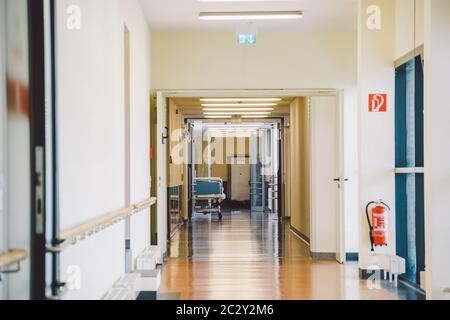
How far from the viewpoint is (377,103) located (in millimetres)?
6344

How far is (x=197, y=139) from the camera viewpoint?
19484 millimetres

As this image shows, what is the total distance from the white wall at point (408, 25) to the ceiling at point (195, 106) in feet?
13.1

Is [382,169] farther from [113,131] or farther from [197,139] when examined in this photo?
[197,139]

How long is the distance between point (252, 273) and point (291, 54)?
3.13m

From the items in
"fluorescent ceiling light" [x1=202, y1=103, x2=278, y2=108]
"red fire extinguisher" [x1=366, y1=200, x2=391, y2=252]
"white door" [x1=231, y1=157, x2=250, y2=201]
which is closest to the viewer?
"red fire extinguisher" [x1=366, y1=200, x2=391, y2=252]

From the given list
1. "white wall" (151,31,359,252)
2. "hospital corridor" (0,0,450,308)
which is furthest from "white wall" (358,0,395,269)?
"white wall" (151,31,359,252)

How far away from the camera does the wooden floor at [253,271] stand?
5.46 metres

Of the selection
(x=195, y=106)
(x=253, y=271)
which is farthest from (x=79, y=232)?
(x=195, y=106)

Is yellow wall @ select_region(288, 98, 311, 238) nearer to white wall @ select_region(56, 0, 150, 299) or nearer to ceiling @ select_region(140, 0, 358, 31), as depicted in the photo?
ceiling @ select_region(140, 0, 358, 31)

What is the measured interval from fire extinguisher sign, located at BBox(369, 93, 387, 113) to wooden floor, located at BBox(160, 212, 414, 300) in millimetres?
2002

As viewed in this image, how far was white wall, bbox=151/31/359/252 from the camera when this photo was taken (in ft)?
24.9

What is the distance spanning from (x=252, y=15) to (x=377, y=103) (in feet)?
6.22

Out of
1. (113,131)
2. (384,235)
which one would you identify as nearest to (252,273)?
(384,235)

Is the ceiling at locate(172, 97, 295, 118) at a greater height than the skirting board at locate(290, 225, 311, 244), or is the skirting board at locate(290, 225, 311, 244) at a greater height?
the ceiling at locate(172, 97, 295, 118)
